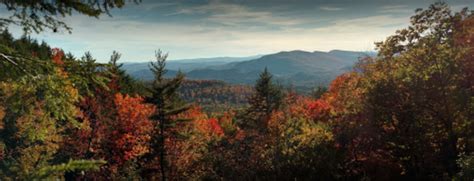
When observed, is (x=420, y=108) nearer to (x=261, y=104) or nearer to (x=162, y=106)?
(x=162, y=106)

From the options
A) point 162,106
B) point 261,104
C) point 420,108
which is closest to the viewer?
point 420,108

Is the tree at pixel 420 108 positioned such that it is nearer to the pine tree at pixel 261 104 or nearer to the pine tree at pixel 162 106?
the pine tree at pixel 162 106

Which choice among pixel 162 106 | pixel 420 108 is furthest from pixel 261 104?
pixel 420 108

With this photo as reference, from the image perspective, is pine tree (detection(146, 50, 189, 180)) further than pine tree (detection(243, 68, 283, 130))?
No

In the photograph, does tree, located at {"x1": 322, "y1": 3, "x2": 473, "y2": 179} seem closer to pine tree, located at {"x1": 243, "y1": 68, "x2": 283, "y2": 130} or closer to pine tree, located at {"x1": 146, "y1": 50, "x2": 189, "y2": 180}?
pine tree, located at {"x1": 146, "y1": 50, "x2": 189, "y2": 180}

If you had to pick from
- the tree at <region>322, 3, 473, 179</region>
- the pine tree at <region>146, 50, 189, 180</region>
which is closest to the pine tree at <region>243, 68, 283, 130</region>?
the pine tree at <region>146, 50, 189, 180</region>

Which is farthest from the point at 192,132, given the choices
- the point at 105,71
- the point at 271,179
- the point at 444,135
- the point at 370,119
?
the point at 105,71

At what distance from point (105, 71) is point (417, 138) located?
1679 centimetres

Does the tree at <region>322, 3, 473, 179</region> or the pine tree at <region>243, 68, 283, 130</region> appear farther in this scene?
the pine tree at <region>243, 68, 283, 130</region>

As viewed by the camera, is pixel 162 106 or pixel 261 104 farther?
pixel 261 104

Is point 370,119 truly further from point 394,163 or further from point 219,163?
point 219,163

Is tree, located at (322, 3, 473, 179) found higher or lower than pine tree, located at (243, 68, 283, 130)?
higher

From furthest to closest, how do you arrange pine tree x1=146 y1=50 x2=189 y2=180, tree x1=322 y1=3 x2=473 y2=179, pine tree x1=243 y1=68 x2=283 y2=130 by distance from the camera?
pine tree x1=243 y1=68 x2=283 y2=130
pine tree x1=146 y1=50 x2=189 y2=180
tree x1=322 y1=3 x2=473 y2=179

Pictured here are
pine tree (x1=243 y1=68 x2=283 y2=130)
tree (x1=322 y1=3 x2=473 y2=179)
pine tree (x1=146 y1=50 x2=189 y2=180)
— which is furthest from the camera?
pine tree (x1=243 y1=68 x2=283 y2=130)
